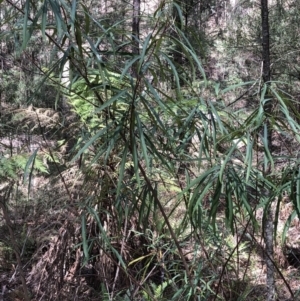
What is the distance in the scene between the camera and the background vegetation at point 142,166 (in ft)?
4.55

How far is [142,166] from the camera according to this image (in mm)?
2895

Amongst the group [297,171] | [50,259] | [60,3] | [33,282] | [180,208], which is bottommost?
[33,282]

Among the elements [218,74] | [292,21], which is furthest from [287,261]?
[218,74]

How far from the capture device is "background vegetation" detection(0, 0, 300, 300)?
139cm

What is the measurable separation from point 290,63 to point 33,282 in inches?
185

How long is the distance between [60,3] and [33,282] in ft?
9.69

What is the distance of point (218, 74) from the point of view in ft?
38.8

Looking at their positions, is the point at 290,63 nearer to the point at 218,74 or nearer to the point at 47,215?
the point at 47,215

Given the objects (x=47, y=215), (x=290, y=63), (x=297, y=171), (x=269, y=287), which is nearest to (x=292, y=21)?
(x=290, y=63)

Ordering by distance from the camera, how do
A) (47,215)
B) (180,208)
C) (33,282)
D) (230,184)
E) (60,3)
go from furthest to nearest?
(180,208), (33,282), (47,215), (230,184), (60,3)

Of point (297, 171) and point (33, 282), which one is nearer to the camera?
point (297, 171)

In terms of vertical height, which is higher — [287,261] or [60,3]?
[60,3]

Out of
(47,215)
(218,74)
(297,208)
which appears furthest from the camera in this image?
(218,74)

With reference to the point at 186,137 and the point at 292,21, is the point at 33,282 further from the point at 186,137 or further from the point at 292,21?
the point at 292,21
